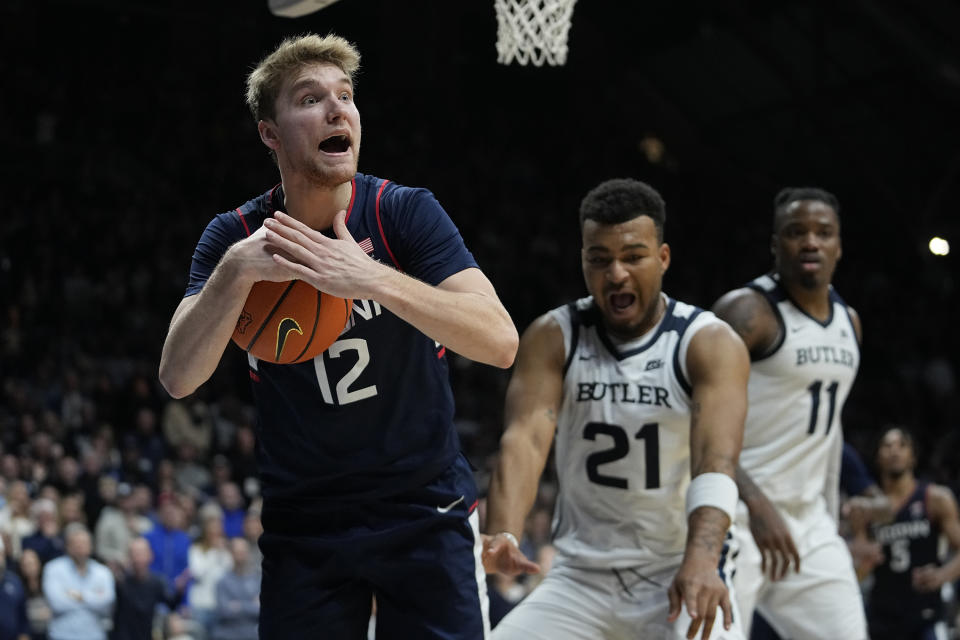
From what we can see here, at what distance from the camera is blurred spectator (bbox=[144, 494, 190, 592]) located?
10.5 meters

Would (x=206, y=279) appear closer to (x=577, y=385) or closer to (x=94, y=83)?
(x=577, y=385)

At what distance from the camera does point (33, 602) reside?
9359 mm

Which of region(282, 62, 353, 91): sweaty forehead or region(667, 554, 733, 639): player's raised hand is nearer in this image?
region(282, 62, 353, 91): sweaty forehead

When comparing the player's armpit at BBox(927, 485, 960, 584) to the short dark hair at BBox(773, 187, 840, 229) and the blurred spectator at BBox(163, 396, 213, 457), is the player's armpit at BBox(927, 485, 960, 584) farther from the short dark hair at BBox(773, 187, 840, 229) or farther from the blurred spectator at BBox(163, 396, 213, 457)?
the blurred spectator at BBox(163, 396, 213, 457)

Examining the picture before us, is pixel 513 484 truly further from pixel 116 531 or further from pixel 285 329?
pixel 116 531

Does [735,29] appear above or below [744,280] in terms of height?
above

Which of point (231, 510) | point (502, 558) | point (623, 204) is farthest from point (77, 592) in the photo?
point (623, 204)

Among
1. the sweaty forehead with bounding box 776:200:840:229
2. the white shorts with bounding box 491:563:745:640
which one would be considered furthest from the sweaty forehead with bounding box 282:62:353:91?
the sweaty forehead with bounding box 776:200:840:229

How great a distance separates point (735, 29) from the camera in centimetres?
1977

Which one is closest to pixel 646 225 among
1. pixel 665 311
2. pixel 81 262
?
pixel 665 311

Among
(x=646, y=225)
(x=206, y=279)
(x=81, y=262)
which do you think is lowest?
(x=206, y=279)

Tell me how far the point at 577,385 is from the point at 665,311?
0.41m

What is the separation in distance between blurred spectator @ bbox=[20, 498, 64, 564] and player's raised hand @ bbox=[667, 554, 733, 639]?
751cm

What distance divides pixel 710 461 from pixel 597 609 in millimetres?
634
